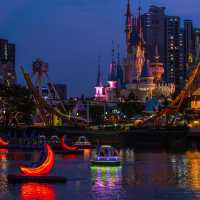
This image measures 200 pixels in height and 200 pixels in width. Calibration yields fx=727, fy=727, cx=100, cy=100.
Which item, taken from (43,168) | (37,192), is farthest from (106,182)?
(37,192)

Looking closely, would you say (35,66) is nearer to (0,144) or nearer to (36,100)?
(36,100)

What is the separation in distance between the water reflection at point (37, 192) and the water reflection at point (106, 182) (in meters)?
2.46

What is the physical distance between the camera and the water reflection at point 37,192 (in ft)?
126

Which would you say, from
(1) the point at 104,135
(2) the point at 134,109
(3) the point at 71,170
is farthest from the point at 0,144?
(2) the point at 134,109

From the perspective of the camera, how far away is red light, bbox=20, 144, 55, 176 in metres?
43.3

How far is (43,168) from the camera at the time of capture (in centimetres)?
4384

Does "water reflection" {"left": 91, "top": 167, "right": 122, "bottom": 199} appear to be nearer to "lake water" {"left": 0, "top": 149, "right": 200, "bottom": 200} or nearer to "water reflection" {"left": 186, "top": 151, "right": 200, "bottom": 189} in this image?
"lake water" {"left": 0, "top": 149, "right": 200, "bottom": 200}

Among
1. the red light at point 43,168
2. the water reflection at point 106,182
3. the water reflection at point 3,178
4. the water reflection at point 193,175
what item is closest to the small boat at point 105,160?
the water reflection at point 106,182

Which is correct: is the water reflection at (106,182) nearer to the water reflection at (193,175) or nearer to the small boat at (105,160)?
the small boat at (105,160)

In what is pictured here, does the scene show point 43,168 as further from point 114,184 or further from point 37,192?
point 114,184

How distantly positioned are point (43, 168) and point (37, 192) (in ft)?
12.6

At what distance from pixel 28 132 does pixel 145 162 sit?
58273 millimetres

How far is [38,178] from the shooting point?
4334cm

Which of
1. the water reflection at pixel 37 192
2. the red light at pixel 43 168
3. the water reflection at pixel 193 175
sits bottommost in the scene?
the water reflection at pixel 37 192
